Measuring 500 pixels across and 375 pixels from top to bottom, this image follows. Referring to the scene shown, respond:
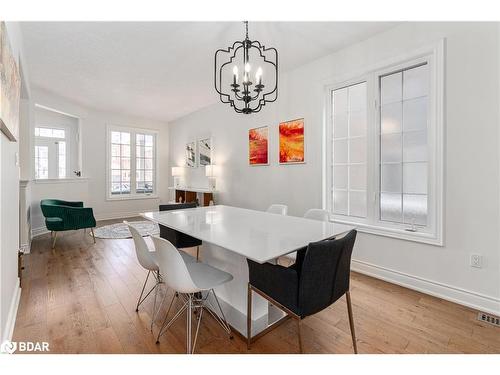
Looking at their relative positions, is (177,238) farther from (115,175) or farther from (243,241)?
(115,175)

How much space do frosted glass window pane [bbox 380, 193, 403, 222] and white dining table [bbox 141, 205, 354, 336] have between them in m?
1.21

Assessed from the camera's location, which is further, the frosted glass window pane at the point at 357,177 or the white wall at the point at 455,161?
the frosted glass window pane at the point at 357,177

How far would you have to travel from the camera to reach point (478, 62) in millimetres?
2146

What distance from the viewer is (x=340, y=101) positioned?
3279 millimetres

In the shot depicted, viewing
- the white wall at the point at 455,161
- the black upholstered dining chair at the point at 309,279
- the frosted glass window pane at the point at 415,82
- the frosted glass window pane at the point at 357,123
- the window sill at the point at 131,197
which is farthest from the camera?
the window sill at the point at 131,197

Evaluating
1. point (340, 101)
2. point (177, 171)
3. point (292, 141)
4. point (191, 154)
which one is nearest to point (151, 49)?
point (292, 141)

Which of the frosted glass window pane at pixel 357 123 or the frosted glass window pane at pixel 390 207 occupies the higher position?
the frosted glass window pane at pixel 357 123

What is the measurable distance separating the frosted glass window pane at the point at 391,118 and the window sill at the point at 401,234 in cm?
109

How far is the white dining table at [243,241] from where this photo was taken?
1526 mm

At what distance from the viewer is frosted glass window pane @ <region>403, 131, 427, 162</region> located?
2.60 metres

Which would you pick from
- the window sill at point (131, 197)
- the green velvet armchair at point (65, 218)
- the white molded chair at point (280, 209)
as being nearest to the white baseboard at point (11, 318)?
the green velvet armchair at point (65, 218)

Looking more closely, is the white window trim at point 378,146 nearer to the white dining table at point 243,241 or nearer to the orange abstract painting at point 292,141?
the orange abstract painting at point 292,141

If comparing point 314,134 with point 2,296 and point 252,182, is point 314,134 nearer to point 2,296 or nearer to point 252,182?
point 252,182

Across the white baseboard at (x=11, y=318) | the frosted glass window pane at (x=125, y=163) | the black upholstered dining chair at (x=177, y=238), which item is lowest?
the white baseboard at (x=11, y=318)
